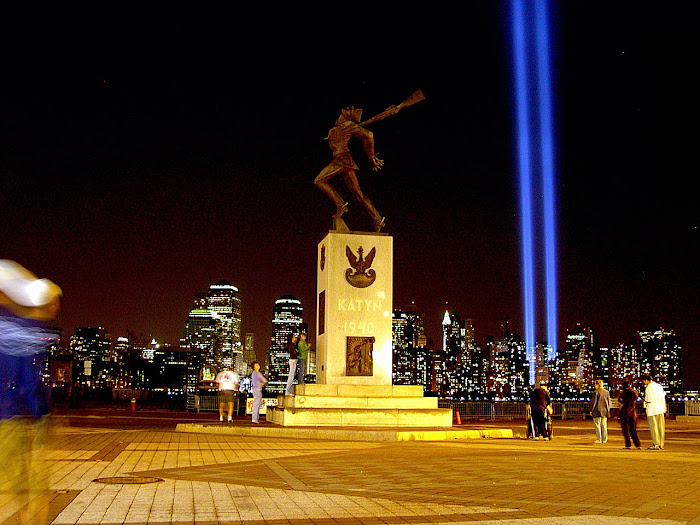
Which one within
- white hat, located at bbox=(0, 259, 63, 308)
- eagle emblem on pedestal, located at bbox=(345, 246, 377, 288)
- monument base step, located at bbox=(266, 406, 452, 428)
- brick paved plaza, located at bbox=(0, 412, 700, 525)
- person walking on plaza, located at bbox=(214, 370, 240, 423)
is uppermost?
eagle emblem on pedestal, located at bbox=(345, 246, 377, 288)

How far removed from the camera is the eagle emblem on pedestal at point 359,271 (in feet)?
75.7

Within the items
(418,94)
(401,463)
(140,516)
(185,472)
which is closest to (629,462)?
(401,463)

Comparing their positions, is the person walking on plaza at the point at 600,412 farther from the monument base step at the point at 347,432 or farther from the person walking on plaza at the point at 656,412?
the monument base step at the point at 347,432

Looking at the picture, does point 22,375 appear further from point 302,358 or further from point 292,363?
point 292,363

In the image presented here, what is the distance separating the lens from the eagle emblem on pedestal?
75.7 ft

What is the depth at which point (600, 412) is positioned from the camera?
787 inches

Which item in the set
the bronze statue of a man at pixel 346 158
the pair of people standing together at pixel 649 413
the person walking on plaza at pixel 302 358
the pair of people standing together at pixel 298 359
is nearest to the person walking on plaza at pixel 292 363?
the pair of people standing together at pixel 298 359

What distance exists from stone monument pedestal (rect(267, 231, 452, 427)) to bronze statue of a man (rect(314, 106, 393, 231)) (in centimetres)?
96

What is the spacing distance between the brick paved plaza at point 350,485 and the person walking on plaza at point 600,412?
3.01 m

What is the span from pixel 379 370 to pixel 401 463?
979cm

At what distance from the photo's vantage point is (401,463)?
13.1m

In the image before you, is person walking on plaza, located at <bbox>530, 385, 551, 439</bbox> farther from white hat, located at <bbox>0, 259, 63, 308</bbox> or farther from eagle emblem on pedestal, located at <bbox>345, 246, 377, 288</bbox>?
white hat, located at <bbox>0, 259, 63, 308</bbox>

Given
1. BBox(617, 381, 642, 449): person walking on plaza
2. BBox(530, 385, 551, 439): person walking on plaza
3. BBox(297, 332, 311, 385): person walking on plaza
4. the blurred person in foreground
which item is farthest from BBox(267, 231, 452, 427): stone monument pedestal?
the blurred person in foreground

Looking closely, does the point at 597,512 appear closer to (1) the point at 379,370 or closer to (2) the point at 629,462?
(2) the point at 629,462
